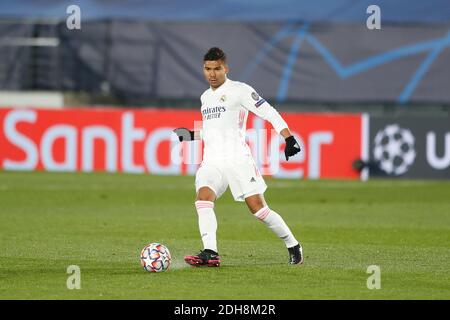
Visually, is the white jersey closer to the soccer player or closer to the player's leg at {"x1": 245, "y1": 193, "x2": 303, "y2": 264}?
the soccer player

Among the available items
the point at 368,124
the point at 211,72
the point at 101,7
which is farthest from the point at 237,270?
the point at 101,7

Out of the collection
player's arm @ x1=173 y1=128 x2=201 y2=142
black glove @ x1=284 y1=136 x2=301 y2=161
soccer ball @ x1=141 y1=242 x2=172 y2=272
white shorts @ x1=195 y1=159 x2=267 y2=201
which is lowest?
soccer ball @ x1=141 y1=242 x2=172 y2=272

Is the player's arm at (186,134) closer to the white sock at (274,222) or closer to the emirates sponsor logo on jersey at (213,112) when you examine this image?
the emirates sponsor logo on jersey at (213,112)

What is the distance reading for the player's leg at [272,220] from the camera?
460 inches

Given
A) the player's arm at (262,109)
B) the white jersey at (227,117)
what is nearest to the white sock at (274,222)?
the white jersey at (227,117)

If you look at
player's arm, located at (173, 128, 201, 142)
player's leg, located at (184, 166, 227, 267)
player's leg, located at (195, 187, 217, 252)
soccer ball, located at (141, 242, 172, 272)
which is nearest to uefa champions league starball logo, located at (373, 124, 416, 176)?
player's arm, located at (173, 128, 201, 142)

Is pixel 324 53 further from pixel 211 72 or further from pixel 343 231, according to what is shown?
pixel 211 72

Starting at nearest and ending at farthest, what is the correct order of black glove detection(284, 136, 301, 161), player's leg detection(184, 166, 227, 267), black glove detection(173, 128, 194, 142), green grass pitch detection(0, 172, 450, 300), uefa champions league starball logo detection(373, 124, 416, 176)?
green grass pitch detection(0, 172, 450, 300) → black glove detection(284, 136, 301, 161) → player's leg detection(184, 166, 227, 267) → black glove detection(173, 128, 194, 142) → uefa champions league starball logo detection(373, 124, 416, 176)

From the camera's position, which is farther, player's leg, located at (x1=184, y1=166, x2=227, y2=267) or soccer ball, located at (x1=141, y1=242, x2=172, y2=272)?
player's leg, located at (x1=184, y1=166, x2=227, y2=267)

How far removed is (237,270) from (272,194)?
33.0 ft

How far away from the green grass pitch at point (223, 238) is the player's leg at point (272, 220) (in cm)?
17

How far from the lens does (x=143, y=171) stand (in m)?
25.4

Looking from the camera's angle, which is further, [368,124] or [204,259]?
[368,124]

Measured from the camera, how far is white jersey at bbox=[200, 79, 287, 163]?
11734 millimetres
